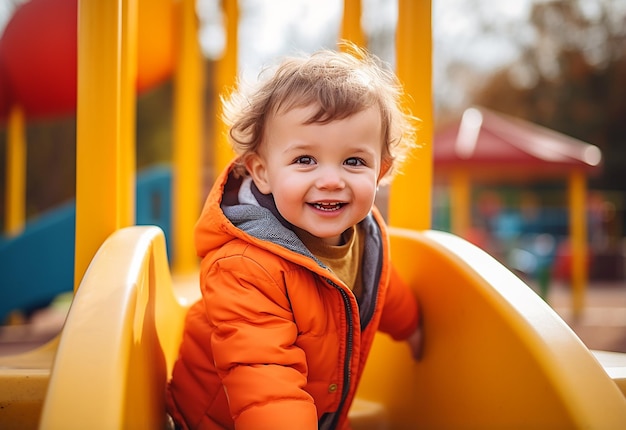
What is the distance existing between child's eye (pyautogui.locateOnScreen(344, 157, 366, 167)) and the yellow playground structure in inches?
10.3

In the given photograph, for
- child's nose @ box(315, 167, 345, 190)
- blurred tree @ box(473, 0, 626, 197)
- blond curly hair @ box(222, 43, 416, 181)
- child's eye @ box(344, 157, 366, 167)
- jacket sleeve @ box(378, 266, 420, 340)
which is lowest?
jacket sleeve @ box(378, 266, 420, 340)

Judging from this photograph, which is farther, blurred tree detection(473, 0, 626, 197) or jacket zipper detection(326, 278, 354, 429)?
blurred tree detection(473, 0, 626, 197)

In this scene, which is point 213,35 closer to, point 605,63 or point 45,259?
point 45,259

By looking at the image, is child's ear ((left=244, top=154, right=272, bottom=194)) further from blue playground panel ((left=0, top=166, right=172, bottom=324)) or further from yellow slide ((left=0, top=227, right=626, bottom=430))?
blue playground panel ((left=0, top=166, right=172, bottom=324))

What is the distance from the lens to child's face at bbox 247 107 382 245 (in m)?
0.96

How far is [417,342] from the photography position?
4.08 feet

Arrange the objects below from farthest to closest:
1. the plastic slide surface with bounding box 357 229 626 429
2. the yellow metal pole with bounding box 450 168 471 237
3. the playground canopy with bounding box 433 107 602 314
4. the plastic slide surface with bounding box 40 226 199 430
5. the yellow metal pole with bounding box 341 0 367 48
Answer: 1. the yellow metal pole with bounding box 450 168 471 237
2. the playground canopy with bounding box 433 107 602 314
3. the yellow metal pole with bounding box 341 0 367 48
4. the plastic slide surface with bounding box 357 229 626 429
5. the plastic slide surface with bounding box 40 226 199 430

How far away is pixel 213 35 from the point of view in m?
6.53

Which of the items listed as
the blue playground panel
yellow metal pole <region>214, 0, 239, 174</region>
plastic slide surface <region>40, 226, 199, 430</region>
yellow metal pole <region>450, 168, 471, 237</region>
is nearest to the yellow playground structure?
plastic slide surface <region>40, 226, 199, 430</region>

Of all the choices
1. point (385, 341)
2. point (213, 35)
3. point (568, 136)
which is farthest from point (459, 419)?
point (568, 136)

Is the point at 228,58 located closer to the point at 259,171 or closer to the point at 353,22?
the point at 353,22

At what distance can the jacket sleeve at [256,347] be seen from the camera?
0.83m

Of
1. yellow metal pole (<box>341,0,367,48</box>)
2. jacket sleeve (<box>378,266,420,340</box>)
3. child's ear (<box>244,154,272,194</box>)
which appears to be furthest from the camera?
yellow metal pole (<box>341,0,367,48</box>)

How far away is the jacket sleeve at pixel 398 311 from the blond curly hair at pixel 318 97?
0.21 metres
